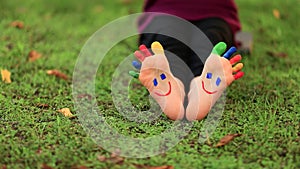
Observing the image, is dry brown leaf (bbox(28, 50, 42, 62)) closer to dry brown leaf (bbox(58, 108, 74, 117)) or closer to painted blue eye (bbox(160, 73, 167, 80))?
dry brown leaf (bbox(58, 108, 74, 117))

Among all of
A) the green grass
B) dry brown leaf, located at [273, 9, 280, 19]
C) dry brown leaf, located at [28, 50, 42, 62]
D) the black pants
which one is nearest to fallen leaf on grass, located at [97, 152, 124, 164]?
the green grass

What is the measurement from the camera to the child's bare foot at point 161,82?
1811 millimetres

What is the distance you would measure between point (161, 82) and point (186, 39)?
47 centimetres

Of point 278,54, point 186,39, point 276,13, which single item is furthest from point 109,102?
point 276,13

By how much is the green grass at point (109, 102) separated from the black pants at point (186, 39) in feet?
0.66

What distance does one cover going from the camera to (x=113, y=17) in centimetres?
323

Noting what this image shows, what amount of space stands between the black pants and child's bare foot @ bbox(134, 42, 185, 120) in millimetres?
150

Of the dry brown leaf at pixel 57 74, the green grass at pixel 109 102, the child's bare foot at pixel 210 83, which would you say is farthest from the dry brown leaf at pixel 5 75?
the child's bare foot at pixel 210 83

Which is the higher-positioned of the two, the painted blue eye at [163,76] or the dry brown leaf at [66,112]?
the painted blue eye at [163,76]

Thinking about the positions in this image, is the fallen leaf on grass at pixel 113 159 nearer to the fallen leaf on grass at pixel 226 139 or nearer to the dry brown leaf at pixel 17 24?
the fallen leaf on grass at pixel 226 139

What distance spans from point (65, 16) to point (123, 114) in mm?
1475

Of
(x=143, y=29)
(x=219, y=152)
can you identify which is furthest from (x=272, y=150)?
(x=143, y=29)

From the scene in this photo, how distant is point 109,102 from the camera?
6.81 feet

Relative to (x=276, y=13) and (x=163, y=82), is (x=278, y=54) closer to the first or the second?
(x=276, y=13)
